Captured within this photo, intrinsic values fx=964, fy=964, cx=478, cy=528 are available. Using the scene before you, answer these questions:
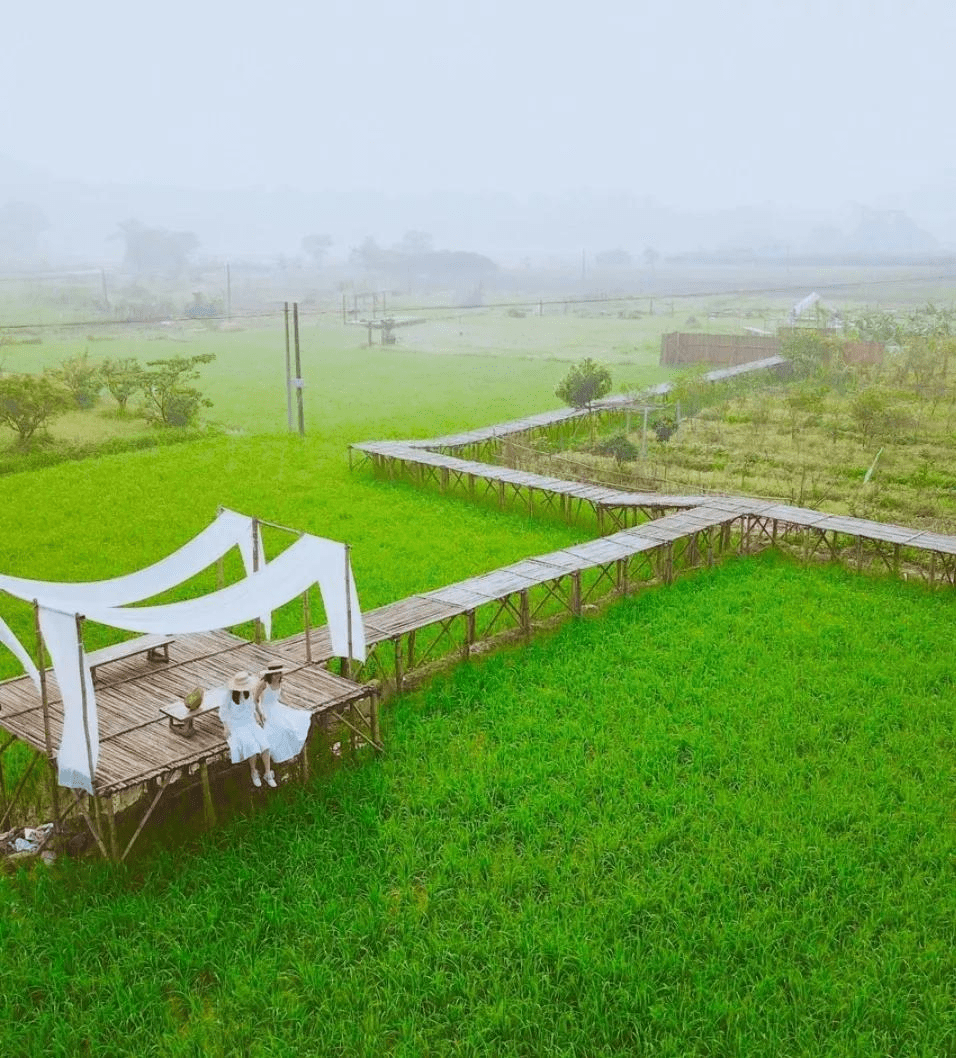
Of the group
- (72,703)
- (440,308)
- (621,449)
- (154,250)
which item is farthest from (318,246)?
(72,703)

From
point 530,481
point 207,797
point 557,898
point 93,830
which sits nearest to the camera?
point 557,898

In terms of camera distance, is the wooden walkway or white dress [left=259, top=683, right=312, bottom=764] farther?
white dress [left=259, top=683, right=312, bottom=764]

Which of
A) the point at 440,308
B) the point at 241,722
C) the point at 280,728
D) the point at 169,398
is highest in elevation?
the point at 440,308

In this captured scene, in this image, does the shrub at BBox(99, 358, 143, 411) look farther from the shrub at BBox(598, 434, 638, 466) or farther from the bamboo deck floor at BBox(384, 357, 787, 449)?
the shrub at BBox(598, 434, 638, 466)

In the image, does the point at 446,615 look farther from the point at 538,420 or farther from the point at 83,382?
the point at 83,382

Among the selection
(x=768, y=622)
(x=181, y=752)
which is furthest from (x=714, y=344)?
(x=181, y=752)

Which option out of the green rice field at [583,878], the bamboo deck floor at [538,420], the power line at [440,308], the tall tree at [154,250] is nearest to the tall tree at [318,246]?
the tall tree at [154,250]

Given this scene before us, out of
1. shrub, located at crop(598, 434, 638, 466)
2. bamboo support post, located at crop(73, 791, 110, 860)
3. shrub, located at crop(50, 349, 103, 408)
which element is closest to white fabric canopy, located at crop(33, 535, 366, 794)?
bamboo support post, located at crop(73, 791, 110, 860)
